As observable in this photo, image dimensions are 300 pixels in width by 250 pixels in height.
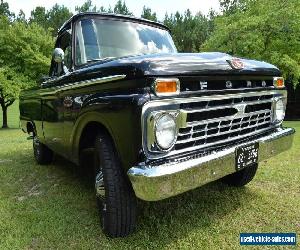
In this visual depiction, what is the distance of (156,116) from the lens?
280 cm

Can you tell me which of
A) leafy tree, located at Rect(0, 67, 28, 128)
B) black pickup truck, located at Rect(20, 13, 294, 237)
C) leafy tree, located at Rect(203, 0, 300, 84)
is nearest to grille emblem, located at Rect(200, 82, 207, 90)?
black pickup truck, located at Rect(20, 13, 294, 237)

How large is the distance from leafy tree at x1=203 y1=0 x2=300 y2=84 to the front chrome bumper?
52.3ft

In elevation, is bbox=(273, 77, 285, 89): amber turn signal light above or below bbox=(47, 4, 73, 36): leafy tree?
below

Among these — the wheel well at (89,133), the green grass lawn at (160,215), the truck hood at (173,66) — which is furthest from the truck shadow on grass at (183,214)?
the truck hood at (173,66)

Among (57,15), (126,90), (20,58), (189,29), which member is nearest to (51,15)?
(57,15)

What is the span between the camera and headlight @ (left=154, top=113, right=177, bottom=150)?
9.32 ft

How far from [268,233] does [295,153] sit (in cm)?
405

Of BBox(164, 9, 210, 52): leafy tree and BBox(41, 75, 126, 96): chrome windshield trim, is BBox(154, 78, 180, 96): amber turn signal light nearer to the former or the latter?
BBox(41, 75, 126, 96): chrome windshield trim

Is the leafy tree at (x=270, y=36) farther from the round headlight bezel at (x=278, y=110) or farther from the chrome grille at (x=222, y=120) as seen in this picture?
the chrome grille at (x=222, y=120)

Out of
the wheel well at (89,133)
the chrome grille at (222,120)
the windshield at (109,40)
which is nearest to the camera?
the chrome grille at (222,120)

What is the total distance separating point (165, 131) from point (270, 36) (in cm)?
1807

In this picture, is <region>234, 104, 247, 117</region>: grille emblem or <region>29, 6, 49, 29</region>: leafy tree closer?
<region>234, 104, 247, 117</region>: grille emblem

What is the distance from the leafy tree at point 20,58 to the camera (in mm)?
21469

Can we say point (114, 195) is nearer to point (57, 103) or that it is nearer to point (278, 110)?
point (57, 103)
